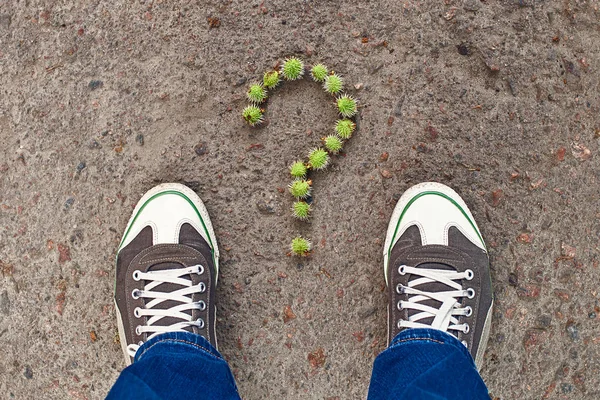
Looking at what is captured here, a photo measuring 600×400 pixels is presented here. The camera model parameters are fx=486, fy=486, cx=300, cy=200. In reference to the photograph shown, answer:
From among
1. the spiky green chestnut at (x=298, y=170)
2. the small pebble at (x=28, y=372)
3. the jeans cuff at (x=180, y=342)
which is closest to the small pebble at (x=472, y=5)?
the spiky green chestnut at (x=298, y=170)

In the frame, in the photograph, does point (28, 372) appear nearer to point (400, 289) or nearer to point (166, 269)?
point (166, 269)

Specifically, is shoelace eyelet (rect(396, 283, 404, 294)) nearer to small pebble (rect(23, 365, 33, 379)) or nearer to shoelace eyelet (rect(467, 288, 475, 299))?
shoelace eyelet (rect(467, 288, 475, 299))

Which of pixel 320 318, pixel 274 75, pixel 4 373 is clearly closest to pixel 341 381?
pixel 320 318

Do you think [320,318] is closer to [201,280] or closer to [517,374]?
[201,280]

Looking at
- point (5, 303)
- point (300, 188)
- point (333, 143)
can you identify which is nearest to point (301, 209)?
point (300, 188)

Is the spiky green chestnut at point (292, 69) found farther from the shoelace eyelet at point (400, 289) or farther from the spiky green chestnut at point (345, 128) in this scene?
the shoelace eyelet at point (400, 289)
